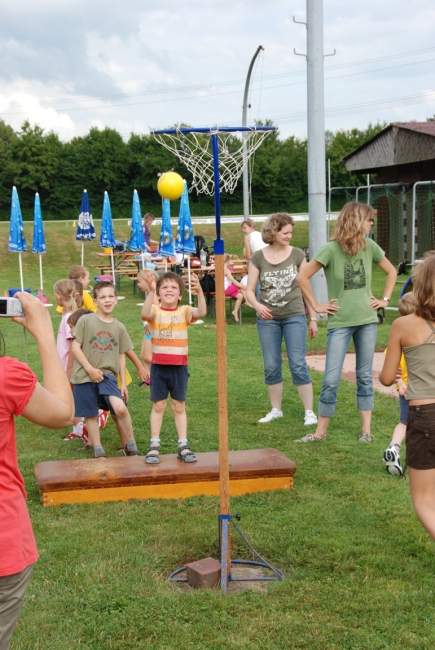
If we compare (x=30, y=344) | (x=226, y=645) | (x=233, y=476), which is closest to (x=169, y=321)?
(x=233, y=476)

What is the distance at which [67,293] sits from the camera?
7.16 metres

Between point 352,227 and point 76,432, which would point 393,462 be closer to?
point 352,227

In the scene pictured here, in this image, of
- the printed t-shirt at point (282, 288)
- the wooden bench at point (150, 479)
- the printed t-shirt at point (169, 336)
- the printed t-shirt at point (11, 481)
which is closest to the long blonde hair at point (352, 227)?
the printed t-shirt at point (282, 288)

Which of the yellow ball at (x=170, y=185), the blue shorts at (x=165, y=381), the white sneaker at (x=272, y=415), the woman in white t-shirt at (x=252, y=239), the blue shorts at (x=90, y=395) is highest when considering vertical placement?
the yellow ball at (x=170, y=185)

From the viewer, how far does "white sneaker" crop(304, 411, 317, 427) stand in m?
7.09

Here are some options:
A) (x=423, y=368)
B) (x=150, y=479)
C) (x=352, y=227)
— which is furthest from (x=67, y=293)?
Answer: (x=423, y=368)

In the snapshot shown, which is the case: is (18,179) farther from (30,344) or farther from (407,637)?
(407,637)

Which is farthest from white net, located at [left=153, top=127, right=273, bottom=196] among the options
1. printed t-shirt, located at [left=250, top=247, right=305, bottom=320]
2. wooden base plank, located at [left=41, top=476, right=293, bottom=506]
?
wooden base plank, located at [left=41, top=476, right=293, bottom=506]

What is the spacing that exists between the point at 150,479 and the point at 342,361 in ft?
7.10

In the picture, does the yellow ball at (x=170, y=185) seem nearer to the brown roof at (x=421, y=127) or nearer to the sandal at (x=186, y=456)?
the sandal at (x=186, y=456)

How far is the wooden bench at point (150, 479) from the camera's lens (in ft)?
16.7

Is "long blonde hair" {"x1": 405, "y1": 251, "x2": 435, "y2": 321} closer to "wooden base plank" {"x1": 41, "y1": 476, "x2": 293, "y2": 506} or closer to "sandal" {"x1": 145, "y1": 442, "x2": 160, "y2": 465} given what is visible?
"wooden base plank" {"x1": 41, "y1": 476, "x2": 293, "y2": 506}

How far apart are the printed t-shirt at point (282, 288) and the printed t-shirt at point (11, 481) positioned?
4.90 meters

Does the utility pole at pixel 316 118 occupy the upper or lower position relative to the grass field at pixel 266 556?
upper
